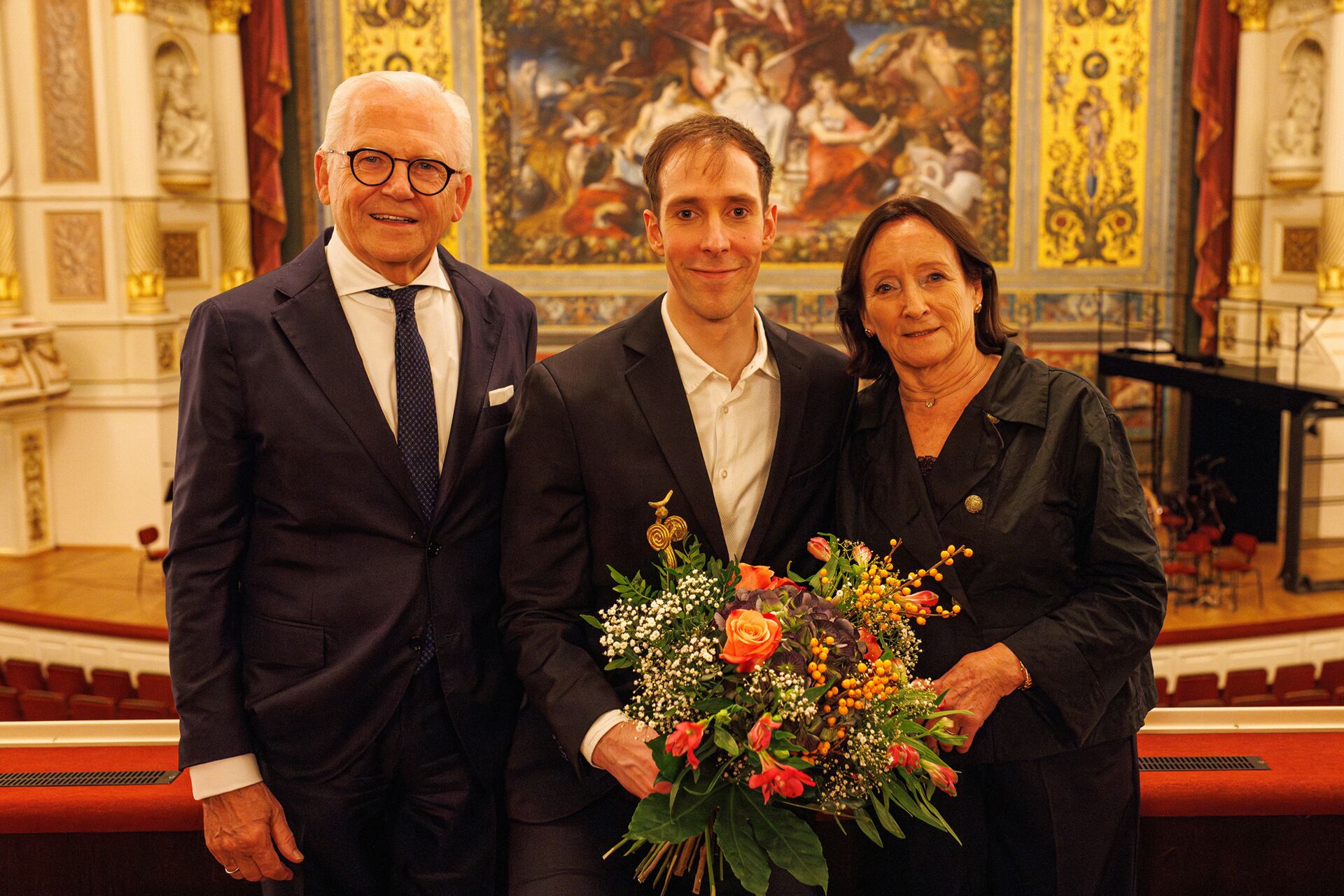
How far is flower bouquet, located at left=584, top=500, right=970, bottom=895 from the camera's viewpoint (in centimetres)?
215

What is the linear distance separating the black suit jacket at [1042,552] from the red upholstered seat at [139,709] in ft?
16.2

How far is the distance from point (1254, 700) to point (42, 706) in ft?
21.0

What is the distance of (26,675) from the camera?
24.2ft

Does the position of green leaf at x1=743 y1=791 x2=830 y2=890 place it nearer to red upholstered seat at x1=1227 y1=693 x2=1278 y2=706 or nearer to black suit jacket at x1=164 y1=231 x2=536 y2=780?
black suit jacket at x1=164 y1=231 x2=536 y2=780

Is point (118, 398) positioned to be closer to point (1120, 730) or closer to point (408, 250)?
point (408, 250)

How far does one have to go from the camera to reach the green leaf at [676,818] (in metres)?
2.22

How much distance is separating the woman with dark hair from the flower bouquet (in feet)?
0.96

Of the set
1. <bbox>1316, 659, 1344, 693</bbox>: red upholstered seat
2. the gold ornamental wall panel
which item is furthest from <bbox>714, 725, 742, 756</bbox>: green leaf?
the gold ornamental wall panel

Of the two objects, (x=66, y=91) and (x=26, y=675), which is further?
(x=66, y=91)

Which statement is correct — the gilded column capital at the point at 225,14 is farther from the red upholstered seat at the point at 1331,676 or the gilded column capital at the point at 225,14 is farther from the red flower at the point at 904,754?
the red flower at the point at 904,754

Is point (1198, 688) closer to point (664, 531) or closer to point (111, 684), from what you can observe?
point (664, 531)

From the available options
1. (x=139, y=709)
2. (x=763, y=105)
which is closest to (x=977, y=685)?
(x=139, y=709)

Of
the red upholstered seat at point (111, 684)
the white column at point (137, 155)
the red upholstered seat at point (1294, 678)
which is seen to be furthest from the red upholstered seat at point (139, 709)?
the white column at point (137, 155)

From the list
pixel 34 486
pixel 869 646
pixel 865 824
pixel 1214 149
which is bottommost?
pixel 34 486
